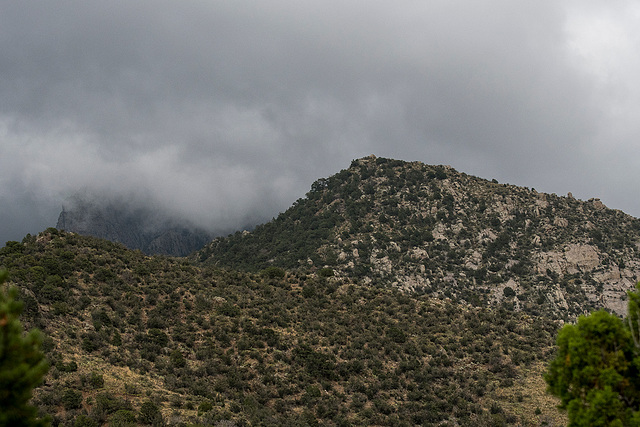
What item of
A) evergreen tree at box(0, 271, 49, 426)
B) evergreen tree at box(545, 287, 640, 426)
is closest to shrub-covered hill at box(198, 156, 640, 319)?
evergreen tree at box(545, 287, 640, 426)

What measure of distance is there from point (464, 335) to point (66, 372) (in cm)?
3226

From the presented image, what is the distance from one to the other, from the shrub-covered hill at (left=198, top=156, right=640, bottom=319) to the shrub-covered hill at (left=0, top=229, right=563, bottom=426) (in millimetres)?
26743

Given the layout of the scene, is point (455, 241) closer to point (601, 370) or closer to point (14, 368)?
point (601, 370)

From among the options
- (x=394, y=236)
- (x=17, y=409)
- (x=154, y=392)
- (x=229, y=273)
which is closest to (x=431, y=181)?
(x=394, y=236)

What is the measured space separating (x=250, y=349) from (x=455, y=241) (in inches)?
2238

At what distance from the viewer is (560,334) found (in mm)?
14859

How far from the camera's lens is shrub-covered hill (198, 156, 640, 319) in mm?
70438

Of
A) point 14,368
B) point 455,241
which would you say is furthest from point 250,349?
point 455,241

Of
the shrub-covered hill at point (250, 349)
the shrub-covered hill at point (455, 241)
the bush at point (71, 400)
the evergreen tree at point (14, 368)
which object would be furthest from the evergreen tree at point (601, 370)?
the shrub-covered hill at point (455, 241)

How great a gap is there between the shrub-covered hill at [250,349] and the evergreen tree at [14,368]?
14412 millimetres

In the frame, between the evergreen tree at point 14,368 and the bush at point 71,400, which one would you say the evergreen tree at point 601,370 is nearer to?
the evergreen tree at point 14,368

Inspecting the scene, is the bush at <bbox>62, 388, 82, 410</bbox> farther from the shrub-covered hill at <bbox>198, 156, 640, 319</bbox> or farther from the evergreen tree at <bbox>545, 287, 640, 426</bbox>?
the shrub-covered hill at <bbox>198, 156, 640, 319</bbox>

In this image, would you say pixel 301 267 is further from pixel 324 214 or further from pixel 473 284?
pixel 473 284

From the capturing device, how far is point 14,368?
7.64 metres
